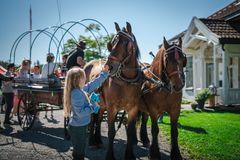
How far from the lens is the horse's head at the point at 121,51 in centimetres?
516

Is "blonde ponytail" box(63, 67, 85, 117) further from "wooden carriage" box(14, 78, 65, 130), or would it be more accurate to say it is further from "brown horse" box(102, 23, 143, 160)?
"wooden carriage" box(14, 78, 65, 130)

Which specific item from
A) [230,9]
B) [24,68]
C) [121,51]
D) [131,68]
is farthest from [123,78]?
[230,9]

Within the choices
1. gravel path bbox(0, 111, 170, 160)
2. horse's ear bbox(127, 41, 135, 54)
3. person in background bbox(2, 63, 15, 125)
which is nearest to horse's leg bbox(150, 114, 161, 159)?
gravel path bbox(0, 111, 170, 160)

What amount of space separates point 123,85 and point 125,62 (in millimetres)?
439

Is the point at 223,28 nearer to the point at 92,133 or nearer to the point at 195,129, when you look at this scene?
the point at 195,129

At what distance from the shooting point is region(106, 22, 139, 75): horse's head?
5.16 meters

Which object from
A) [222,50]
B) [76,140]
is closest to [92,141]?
[76,140]

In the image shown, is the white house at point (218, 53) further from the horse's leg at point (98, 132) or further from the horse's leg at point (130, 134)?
the horse's leg at point (130, 134)

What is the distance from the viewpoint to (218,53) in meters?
15.9

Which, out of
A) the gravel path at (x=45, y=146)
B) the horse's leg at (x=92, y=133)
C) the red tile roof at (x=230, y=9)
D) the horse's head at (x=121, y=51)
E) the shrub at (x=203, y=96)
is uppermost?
the red tile roof at (x=230, y=9)

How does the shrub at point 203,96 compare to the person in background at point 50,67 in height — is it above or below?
below

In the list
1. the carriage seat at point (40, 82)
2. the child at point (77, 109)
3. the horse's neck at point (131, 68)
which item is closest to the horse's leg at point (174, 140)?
the horse's neck at point (131, 68)

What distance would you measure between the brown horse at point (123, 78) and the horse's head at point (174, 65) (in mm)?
539

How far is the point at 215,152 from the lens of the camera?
6.12m
